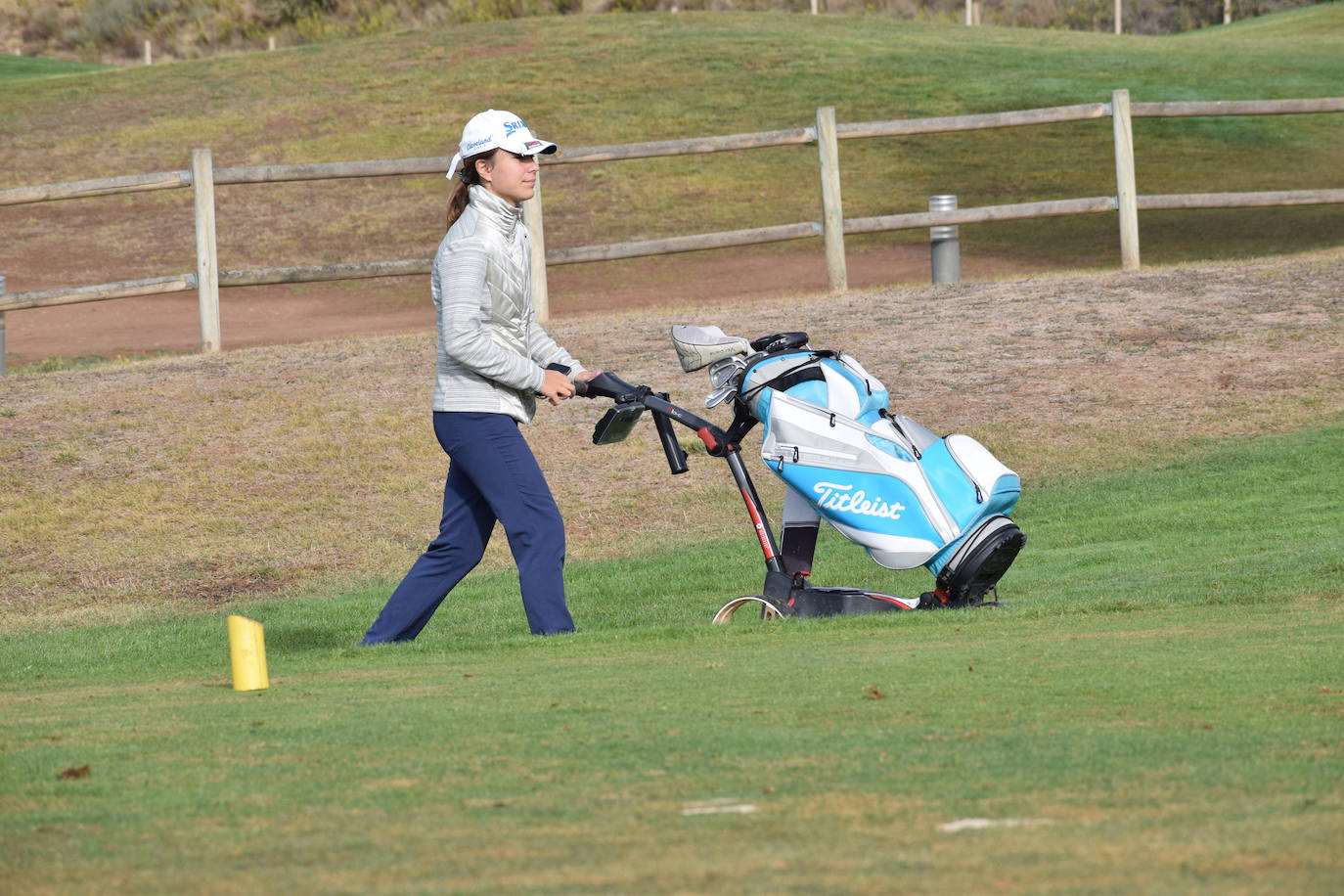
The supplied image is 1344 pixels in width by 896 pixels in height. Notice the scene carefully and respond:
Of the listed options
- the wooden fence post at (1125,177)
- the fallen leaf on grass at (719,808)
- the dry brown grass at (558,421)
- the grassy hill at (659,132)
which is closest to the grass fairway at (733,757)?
the fallen leaf on grass at (719,808)

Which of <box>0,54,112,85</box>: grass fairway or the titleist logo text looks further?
<box>0,54,112,85</box>: grass fairway

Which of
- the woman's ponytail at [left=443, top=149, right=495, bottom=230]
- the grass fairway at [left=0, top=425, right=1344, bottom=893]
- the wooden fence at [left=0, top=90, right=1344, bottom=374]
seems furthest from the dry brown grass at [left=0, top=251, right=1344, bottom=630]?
the woman's ponytail at [left=443, top=149, right=495, bottom=230]

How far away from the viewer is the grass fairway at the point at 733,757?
10.6ft

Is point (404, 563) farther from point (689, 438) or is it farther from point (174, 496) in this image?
point (689, 438)

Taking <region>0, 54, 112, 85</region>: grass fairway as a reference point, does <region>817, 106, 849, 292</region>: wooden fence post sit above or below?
below

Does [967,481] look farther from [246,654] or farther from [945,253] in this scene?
[945,253]

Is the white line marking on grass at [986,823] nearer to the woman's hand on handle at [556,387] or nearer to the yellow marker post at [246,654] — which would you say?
the yellow marker post at [246,654]

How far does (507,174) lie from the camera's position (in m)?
6.90

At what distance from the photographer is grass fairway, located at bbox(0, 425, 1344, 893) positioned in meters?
3.24

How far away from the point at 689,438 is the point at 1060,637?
7.13 m

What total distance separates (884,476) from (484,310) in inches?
66.7

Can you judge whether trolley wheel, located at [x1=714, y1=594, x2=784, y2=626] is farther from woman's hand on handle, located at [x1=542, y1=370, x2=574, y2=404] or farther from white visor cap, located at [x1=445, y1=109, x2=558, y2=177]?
white visor cap, located at [x1=445, y1=109, x2=558, y2=177]

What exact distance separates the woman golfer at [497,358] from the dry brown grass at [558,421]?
11.9 ft

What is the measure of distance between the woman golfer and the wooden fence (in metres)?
6.94
